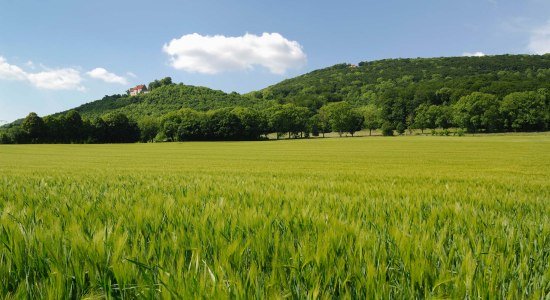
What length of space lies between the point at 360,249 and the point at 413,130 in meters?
188

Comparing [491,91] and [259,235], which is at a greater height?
[491,91]

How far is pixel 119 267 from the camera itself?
1.46 metres

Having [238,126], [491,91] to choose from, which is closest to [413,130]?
[491,91]

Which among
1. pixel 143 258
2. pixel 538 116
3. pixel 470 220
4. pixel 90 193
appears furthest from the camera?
pixel 538 116

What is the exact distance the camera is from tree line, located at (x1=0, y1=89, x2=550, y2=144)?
4683 inches

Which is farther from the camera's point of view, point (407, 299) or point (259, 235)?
point (259, 235)

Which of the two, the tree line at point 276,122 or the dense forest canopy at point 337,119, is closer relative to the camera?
the tree line at point 276,122

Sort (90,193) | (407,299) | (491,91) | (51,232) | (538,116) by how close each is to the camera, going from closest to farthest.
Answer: (407,299) → (51,232) → (90,193) → (538,116) → (491,91)

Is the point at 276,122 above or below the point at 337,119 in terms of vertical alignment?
below

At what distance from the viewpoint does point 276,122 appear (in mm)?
157875

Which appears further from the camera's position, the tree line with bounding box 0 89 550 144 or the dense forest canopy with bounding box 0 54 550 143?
the dense forest canopy with bounding box 0 54 550 143

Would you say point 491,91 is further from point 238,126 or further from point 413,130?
point 238,126

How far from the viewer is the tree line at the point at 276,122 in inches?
4683

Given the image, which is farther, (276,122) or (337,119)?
(337,119)
